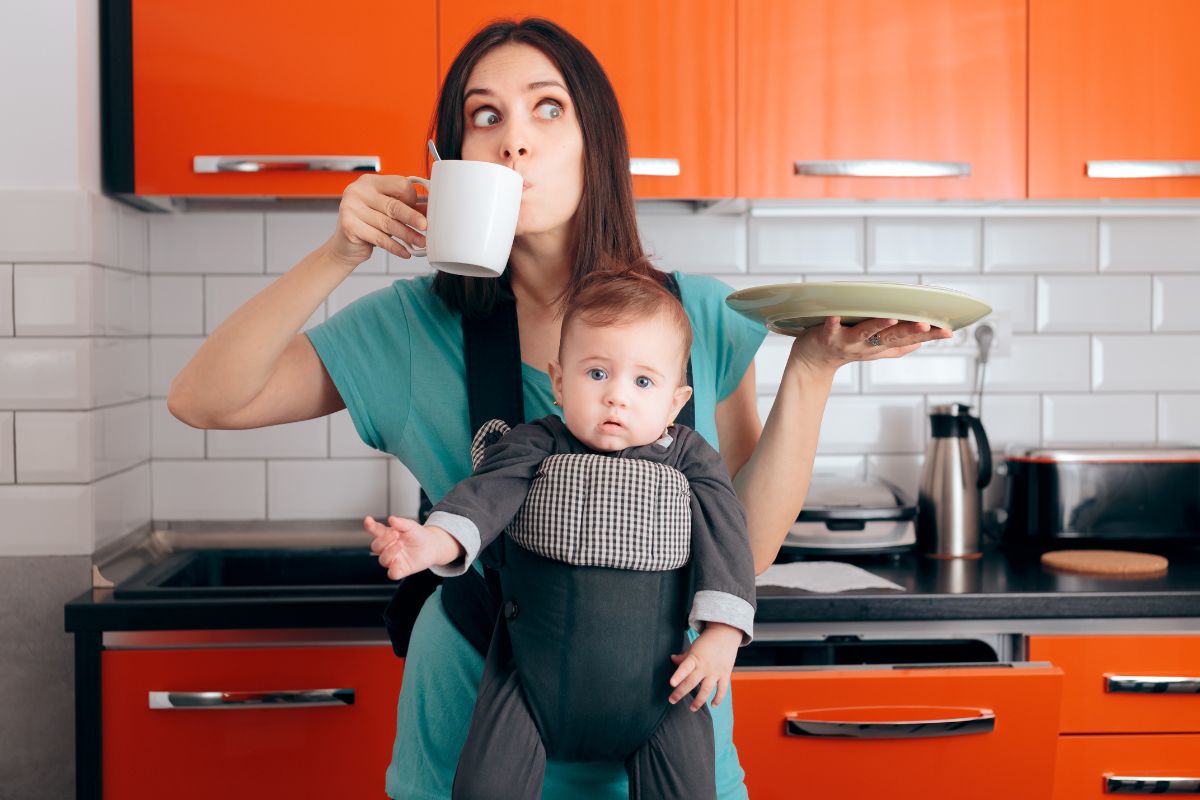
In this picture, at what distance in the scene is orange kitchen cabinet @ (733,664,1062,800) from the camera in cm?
150

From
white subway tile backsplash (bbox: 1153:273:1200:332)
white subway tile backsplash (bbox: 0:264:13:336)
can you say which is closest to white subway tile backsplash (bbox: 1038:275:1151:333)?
white subway tile backsplash (bbox: 1153:273:1200:332)

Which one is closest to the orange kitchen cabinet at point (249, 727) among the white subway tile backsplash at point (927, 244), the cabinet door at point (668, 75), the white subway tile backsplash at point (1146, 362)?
the cabinet door at point (668, 75)

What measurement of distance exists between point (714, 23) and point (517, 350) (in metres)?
0.96

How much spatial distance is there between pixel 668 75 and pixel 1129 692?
123cm

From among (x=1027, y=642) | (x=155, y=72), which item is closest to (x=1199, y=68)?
(x=1027, y=642)

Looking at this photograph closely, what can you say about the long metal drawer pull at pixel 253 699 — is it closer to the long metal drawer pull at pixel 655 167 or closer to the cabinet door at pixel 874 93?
the long metal drawer pull at pixel 655 167

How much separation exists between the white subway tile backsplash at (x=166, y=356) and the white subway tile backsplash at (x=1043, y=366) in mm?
1610

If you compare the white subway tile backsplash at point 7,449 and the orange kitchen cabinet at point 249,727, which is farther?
the white subway tile backsplash at point 7,449

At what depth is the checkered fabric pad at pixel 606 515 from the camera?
3.10 ft

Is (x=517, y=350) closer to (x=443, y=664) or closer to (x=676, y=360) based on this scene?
(x=676, y=360)

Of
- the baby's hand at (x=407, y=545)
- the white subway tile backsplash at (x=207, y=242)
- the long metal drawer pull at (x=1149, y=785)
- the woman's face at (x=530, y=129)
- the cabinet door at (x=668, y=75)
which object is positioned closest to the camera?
the baby's hand at (x=407, y=545)

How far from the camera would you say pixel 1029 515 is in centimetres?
201

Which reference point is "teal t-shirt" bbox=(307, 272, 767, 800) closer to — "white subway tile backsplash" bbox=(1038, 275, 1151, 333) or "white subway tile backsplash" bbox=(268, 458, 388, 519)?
"white subway tile backsplash" bbox=(268, 458, 388, 519)

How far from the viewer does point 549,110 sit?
1113 millimetres
